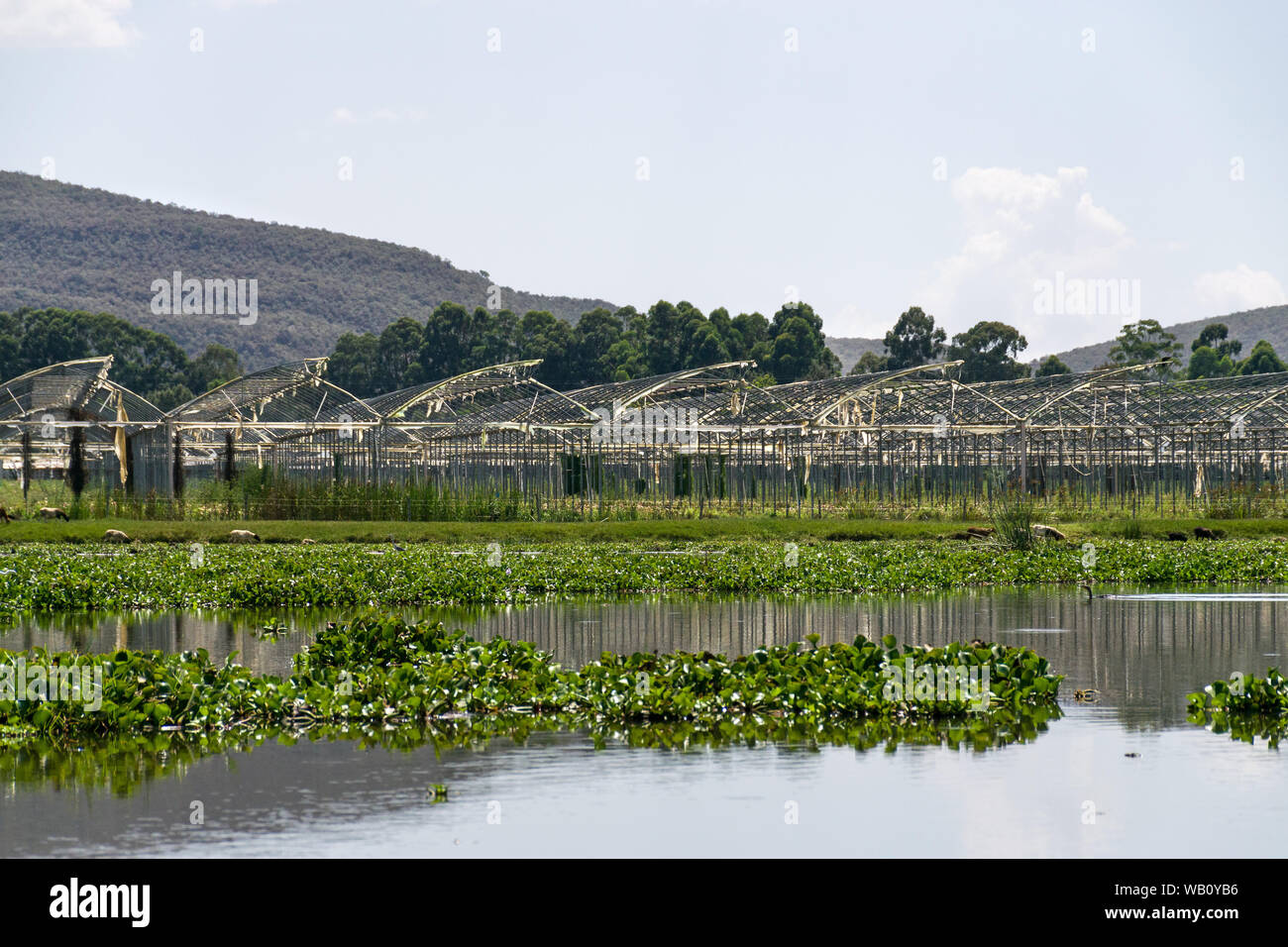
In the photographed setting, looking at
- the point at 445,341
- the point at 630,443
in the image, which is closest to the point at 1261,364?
the point at 445,341

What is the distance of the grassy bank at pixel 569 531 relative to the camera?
42.5m

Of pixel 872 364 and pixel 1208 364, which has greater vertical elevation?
pixel 872 364

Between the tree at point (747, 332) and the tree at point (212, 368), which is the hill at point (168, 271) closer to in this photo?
the tree at point (212, 368)

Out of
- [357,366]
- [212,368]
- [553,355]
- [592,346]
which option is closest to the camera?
[553,355]

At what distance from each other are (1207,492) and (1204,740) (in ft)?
140

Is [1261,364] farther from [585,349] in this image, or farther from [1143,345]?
[585,349]

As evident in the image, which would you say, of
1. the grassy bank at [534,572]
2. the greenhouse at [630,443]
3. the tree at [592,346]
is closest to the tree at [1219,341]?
the tree at [592,346]

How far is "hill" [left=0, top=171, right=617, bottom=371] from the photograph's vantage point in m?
176

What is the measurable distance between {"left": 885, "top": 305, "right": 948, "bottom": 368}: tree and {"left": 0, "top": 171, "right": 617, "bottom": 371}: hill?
216ft

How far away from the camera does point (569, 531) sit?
143 ft

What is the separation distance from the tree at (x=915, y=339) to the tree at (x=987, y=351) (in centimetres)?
216

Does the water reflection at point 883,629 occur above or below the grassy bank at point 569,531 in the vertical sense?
below

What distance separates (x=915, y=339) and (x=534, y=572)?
4108 inches
